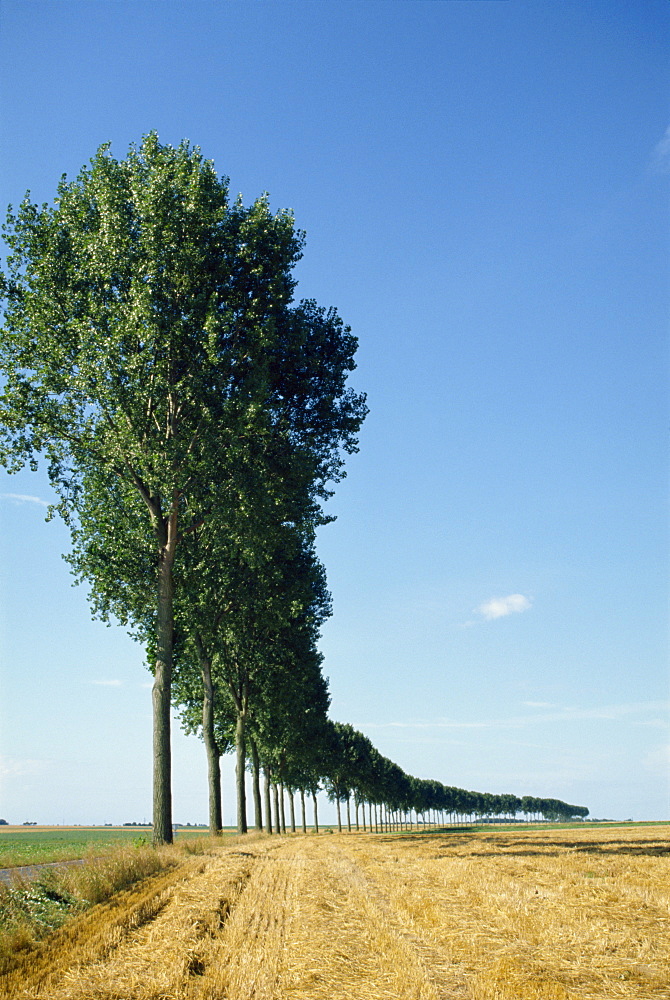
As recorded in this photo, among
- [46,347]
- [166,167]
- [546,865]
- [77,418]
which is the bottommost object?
[546,865]

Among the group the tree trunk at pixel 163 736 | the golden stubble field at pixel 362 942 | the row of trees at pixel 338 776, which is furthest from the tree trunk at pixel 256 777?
the golden stubble field at pixel 362 942

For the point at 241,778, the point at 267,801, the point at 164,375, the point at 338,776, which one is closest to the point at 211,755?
the point at 241,778

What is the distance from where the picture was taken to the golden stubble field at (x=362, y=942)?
22.5ft

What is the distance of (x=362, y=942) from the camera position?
853 cm

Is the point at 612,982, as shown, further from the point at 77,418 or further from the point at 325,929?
the point at 77,418

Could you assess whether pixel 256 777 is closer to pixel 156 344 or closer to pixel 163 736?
pixel 163 736

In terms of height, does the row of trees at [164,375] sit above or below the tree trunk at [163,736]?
above

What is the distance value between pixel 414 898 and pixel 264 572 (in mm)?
22623

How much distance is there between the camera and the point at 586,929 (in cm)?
917

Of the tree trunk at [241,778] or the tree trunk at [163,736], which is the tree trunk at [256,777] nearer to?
the tree trunk at [241,778]

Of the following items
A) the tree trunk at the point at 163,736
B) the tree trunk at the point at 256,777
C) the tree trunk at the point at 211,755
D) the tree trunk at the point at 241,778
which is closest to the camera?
the tree trunk at the point at 163,736

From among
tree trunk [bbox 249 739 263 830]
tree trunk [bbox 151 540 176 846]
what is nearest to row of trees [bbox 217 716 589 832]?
tree trunk [bbox 249 739 263 830]

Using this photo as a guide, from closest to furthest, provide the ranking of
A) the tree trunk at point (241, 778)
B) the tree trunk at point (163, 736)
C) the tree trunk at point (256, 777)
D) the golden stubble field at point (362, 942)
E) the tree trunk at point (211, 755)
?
1. the golden stubble field at point (362, 942)
2. the tree trunk at point (163, 736)
3. the tree trunk at point (211, 755)
4. the tree trunk at point (241, 778)
5. the tree trunk at point (256, 777)

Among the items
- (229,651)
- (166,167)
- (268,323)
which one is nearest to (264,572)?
(229,651)
